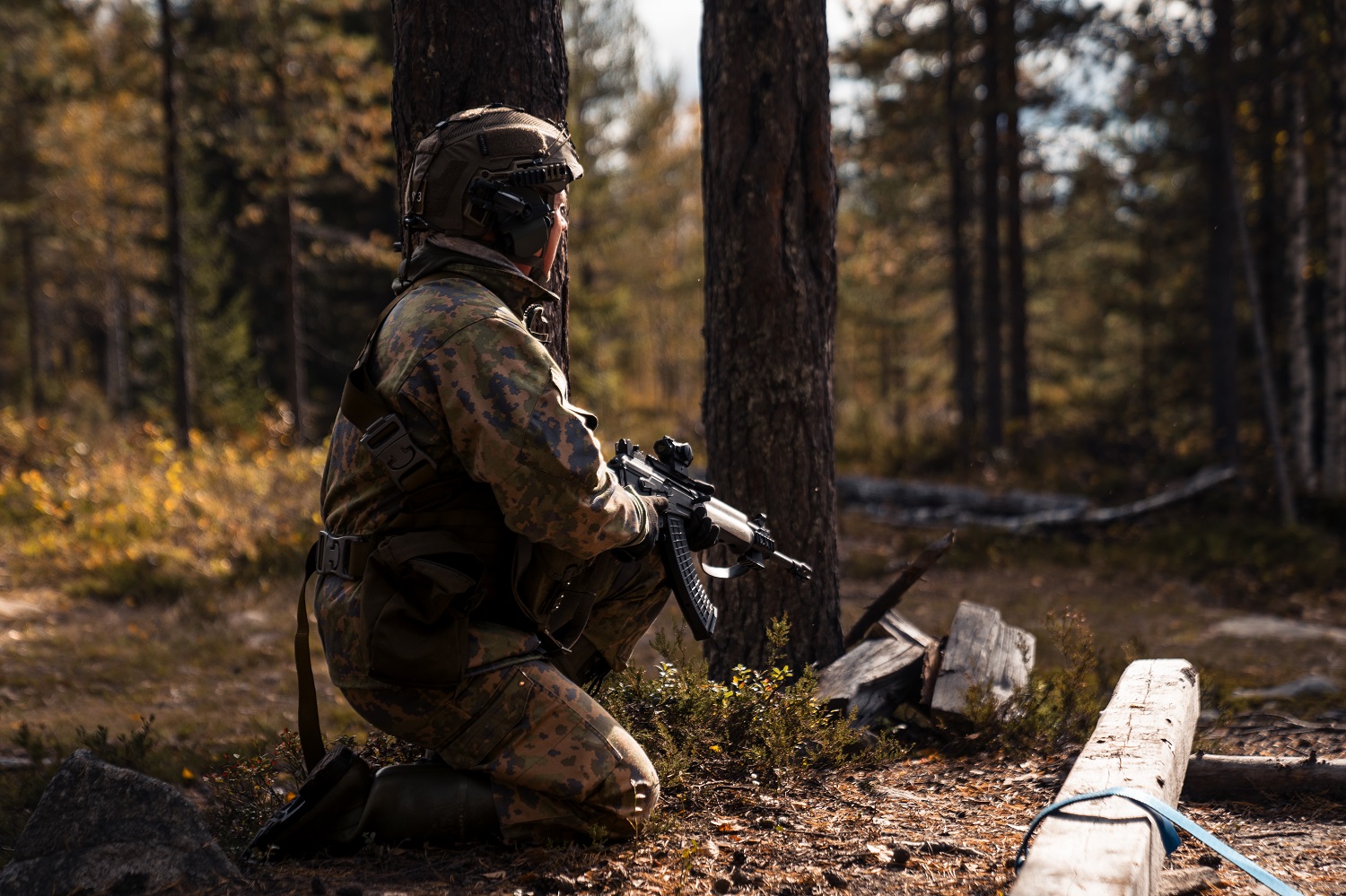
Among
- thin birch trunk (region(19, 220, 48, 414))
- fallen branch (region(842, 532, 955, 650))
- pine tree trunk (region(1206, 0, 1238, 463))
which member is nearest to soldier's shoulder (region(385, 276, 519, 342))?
fallen branch (region(842, 532, 955, 650))

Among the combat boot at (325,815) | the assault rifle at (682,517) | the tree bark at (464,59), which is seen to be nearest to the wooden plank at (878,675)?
the assault rifle at (682,517)

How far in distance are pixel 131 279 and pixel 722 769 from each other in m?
30.6

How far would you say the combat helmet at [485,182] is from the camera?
3461mm

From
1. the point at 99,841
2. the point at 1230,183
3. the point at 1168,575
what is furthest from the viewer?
the point at 1230,183

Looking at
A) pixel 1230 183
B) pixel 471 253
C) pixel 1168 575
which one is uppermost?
pixel 1230 183

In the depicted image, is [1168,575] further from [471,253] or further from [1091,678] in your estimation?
[471,253]

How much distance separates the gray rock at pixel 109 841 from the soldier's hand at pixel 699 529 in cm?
194

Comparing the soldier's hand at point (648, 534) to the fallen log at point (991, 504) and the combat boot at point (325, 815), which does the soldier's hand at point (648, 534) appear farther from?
the fallen log at point (991, 504)

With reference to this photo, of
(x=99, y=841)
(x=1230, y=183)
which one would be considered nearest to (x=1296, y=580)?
(x=1230, y=183)

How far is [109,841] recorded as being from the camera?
3.10m

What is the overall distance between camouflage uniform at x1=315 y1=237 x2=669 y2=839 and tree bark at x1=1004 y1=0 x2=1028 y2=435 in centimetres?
1391

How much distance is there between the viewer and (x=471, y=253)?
3459 millimetres

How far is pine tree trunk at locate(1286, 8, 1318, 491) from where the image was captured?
1227cm

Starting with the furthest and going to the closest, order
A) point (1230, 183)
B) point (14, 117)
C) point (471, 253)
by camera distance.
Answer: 1. point (14, 117)
2. point (1230, 183)
3. point (471, 253)
